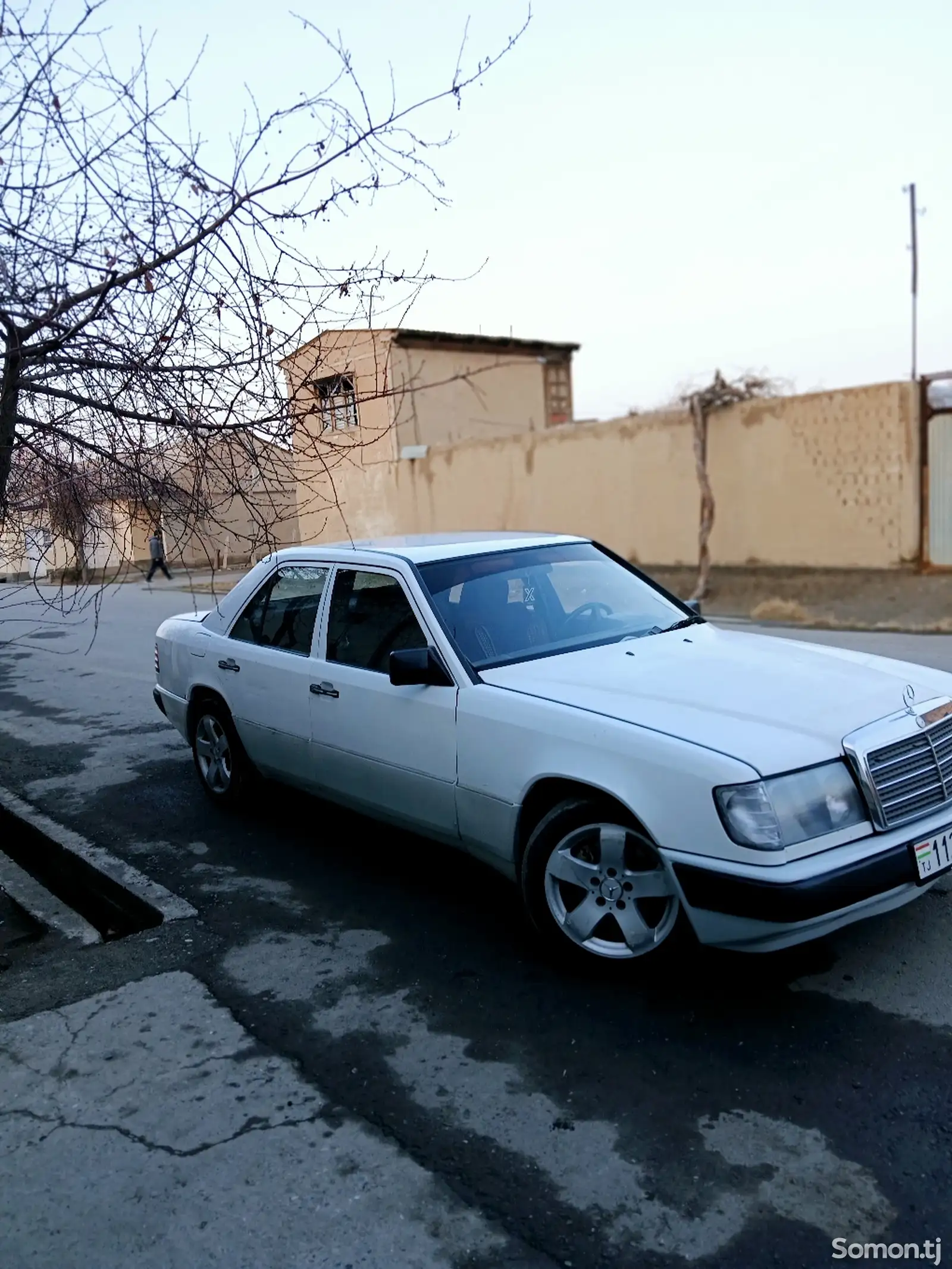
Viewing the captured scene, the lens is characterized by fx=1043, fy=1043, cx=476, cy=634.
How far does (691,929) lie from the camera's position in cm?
355

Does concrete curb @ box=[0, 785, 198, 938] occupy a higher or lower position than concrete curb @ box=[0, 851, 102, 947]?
higher

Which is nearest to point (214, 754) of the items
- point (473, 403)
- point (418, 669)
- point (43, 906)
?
point (43, 906)

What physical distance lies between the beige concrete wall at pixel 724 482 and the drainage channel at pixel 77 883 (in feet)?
24.9

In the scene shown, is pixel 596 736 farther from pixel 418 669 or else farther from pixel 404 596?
pixel 404 596

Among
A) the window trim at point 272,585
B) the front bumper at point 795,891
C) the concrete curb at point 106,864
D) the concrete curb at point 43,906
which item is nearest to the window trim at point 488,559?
the window trim at point 272,585

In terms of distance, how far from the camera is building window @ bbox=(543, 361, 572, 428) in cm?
3012

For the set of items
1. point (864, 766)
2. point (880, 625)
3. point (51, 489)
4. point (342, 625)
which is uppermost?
point (51, 489)

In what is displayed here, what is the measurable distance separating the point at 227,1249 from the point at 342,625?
2971 millimetres

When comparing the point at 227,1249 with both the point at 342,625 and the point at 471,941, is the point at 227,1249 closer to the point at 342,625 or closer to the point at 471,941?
the point at 471,941

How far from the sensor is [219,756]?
620cm

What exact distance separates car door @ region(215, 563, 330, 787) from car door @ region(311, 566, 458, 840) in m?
0.14

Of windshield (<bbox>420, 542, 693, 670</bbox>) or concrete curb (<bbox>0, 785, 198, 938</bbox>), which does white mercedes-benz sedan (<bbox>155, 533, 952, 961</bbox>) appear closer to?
windshield (<bbox>420, 542, 693, 670</bbox>)

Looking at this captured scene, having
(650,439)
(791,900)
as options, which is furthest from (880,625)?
(791,900)

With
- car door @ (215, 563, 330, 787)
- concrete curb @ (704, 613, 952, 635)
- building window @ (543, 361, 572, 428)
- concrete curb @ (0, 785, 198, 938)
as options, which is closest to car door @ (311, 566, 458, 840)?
car door @ (215, 563, 330, 787)
